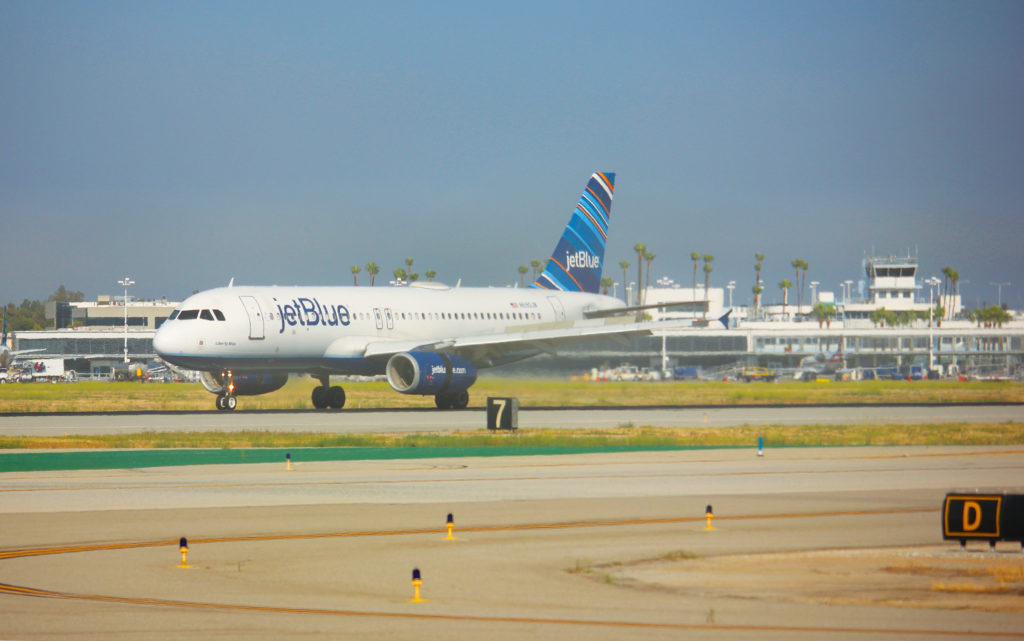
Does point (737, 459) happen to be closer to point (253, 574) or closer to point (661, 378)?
point (253, 574)

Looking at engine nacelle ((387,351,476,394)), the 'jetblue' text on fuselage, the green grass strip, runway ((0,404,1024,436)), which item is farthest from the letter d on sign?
the 'jetblue' text on fuselage

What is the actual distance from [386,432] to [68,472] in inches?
487

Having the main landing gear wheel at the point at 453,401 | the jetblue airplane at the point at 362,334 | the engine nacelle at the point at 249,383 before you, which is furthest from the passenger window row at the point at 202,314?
the main landing gear wheel at the point at 453,401

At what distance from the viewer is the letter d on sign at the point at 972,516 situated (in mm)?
14664

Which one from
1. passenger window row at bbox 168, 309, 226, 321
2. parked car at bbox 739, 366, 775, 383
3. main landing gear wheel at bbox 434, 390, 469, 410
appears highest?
passenger window row at bbox 168, 309, 226, 321

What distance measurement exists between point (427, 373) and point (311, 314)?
5382 millimetres

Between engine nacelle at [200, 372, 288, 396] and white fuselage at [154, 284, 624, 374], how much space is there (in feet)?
7.30

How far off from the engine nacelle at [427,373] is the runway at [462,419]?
3.48ft

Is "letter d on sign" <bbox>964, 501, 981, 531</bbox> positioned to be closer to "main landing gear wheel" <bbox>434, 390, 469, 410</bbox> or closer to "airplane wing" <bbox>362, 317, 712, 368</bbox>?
"airplane wing" <bbox>362, 317, 712, 368</bbox>

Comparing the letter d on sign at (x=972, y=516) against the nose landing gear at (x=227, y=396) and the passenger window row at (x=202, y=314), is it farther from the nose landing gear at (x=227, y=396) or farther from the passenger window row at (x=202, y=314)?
the nose landing gear at (x=227, y=396)

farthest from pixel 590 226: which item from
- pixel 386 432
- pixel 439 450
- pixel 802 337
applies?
pixel 802 337

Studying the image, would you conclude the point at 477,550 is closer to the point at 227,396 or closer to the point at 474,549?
the point at 474,549

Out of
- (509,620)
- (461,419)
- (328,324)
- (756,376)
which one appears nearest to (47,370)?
(756,376)

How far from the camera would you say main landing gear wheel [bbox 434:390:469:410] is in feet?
163
